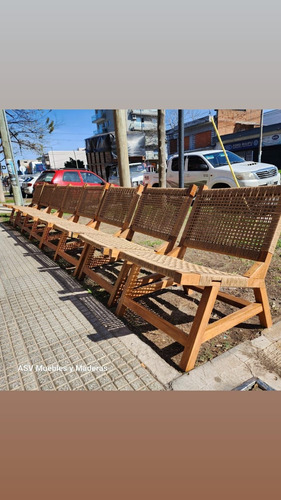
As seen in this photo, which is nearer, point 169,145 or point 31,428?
point 31,428

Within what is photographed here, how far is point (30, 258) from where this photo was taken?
157 inches

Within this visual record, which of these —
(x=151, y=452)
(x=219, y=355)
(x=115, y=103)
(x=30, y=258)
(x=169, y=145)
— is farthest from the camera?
(x=169, y=145)

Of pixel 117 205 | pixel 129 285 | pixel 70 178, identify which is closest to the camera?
pixel 129 285

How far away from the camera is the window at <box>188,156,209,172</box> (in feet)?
25.3

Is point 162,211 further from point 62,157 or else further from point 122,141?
point 62,157

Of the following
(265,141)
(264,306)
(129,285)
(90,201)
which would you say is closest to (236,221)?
(264,306)

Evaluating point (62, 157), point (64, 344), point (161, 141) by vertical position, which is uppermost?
point (62, 157)

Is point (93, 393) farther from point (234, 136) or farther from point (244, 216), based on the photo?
point (234, 136)

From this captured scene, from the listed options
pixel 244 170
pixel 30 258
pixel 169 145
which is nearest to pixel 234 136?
pixel 169 145

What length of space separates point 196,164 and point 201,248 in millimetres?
6403

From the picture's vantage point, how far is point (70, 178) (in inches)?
385

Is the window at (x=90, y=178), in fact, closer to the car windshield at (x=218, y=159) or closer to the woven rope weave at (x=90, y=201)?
the car windshield at (x=218, y=159)

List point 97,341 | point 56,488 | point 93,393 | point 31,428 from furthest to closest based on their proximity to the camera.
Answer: point 97,341 → point 93,393 → point 31,428 → point 56,488

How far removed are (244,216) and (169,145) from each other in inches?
1036
